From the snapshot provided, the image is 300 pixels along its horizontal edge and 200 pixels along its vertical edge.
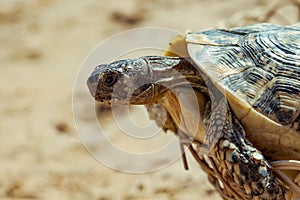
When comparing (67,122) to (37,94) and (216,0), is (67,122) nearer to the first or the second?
(37,94)

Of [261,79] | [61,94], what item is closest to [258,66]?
[261,79]

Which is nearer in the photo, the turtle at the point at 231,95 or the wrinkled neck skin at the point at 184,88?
the turtle at the point at 231,95

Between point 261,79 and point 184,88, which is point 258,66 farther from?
point 184,88

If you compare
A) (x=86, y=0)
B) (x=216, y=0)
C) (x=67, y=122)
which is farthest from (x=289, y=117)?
(x=86, y=0)

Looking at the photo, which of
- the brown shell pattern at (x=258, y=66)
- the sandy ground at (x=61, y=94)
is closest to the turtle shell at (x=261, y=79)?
the brown shell pattern at (x=258, y=66)

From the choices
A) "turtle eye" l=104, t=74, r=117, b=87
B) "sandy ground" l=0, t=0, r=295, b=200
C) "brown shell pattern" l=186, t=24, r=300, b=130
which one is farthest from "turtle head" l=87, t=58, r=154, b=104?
"sandy ground" l=0, t=0, r=295, b=200

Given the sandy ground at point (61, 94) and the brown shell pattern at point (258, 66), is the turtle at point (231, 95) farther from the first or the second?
the sandy ground at point (61, 94)
